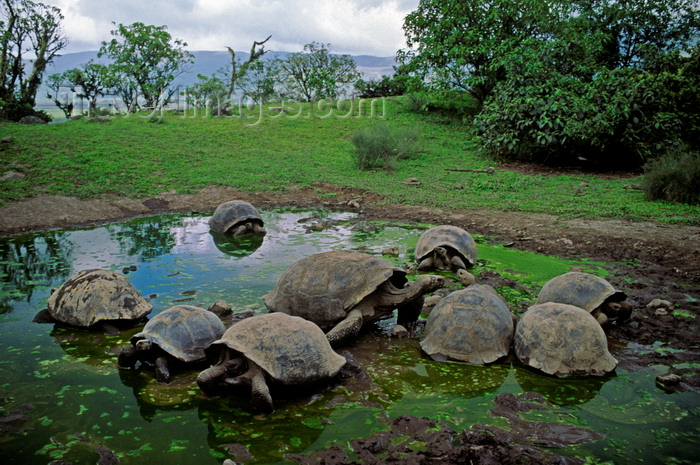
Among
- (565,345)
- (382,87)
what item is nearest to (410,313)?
(565,345)

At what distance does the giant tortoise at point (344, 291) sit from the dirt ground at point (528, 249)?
1.63 metres

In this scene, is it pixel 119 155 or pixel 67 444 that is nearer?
pixel 67 444

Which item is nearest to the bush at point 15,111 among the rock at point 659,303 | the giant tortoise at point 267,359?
the giant tortoise at point 267,359

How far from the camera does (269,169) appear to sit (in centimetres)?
1439

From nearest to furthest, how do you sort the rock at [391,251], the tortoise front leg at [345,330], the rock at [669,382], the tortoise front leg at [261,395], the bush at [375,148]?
the tortoise front leg at [261,395] → the rock at [669,382] → the tortoise front leg at [345,330] → the rock at [391,251] → the bush at [375,148]

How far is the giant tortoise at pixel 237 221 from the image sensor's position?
32.0 feet

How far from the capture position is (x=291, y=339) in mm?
4008

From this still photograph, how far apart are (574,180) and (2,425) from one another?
13484mm

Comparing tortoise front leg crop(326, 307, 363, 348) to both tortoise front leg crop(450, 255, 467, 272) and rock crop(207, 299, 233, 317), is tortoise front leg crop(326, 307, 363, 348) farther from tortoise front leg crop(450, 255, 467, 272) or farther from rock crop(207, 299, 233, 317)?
tortoise front leg crop(450, 255, 467, 272)

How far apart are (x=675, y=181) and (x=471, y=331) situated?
336 inches

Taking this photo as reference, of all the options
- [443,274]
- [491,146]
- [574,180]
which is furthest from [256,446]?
[491,146]

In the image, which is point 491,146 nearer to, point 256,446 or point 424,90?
point 424,90

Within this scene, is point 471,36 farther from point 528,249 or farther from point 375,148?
point 528,249

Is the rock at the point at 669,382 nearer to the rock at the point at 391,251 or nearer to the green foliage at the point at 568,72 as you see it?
the rock at the point at 391,251
